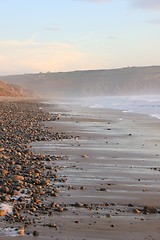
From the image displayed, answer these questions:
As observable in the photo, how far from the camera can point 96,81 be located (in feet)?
496

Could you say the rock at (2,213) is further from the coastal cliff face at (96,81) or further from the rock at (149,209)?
the coastal cliff face at (96,81)

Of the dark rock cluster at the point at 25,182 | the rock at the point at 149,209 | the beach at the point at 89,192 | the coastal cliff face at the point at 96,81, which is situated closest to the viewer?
the beach at the point at 89,192

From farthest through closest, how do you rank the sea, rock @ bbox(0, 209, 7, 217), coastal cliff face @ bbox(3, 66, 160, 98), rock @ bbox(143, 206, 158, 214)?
coastal cliff face @ bbox(3, 66, 160, 98) → the sea → rock @ bbox(143, 206, 158, 214) → rock @ bbox(0, 209, 7, 217)

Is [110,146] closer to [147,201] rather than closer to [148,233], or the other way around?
[147,201]

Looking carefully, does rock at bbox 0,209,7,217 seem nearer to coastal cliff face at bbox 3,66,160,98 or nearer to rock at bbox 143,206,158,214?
rock at bbox 143,206,158,214

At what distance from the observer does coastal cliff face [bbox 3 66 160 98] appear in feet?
456

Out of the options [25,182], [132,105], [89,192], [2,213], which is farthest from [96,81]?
[2,213]

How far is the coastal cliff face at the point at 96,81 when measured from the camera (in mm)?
139125

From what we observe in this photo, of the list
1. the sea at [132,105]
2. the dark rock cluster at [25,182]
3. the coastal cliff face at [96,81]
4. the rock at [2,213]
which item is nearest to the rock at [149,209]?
the dark rock cluster at [25,182]

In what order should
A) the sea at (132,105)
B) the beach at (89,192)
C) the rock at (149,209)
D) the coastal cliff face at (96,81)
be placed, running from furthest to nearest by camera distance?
the coastal cliff face at (96,81) → the sea at (132,105) → the rock at (149,209) → the beach at (89,192)

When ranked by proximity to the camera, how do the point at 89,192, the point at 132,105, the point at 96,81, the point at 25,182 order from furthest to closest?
the point at 96,81
the point at 132,105
the point at 25,182
the point at 89,192

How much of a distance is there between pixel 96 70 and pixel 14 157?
15710cm

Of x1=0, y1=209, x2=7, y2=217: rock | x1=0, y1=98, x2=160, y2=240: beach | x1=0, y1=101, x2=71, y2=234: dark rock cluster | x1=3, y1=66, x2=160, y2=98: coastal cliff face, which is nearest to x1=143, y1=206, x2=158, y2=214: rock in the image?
x1=0, y1=98, x2=160, y2=240: beach

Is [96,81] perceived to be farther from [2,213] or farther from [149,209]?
[2,213]
